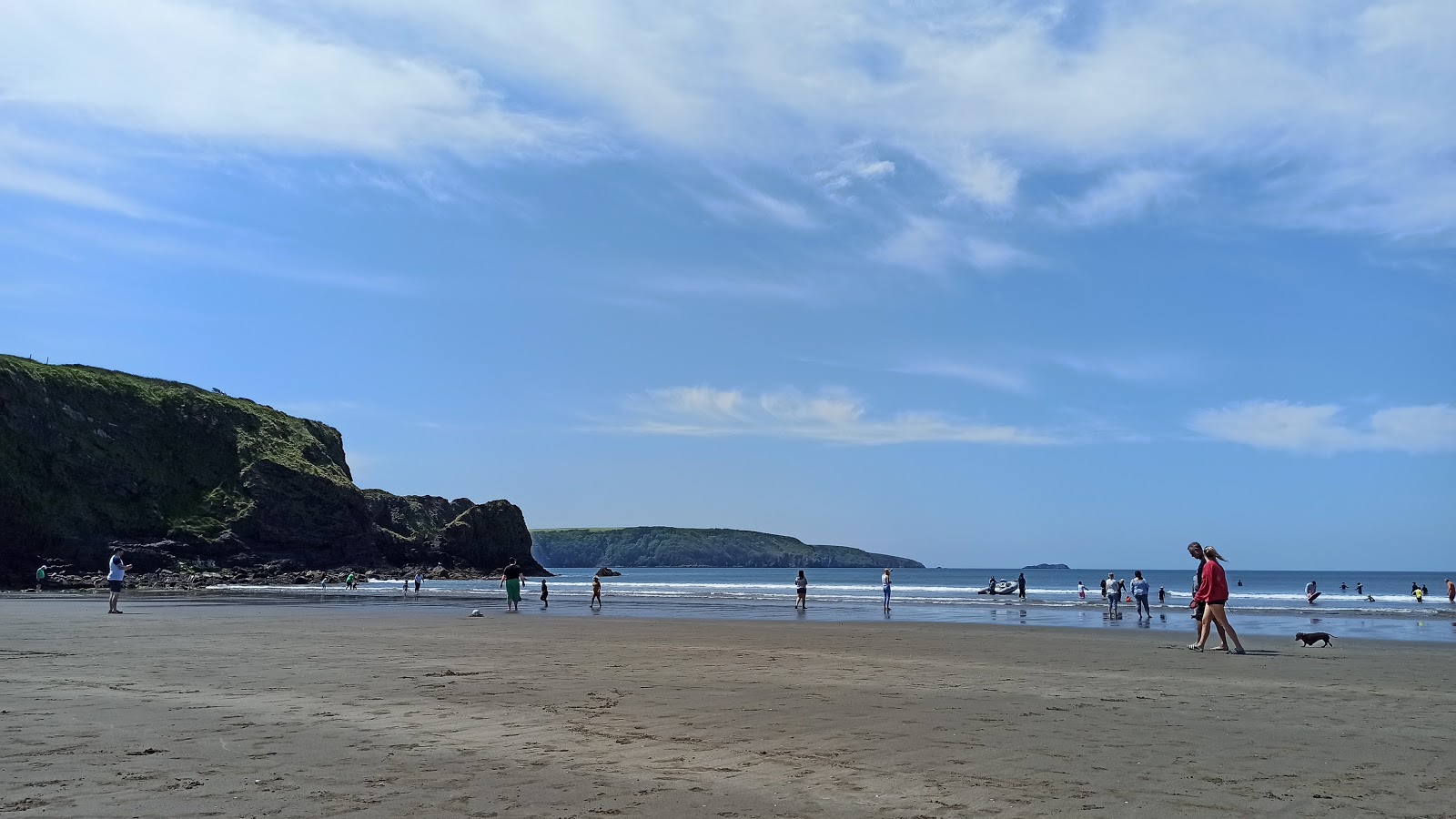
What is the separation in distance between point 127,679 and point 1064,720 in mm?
11485

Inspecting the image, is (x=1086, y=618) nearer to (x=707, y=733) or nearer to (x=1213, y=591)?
(x=1213, y=591)

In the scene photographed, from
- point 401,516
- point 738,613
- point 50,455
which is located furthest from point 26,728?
point 401,516

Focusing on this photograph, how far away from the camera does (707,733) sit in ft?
29.0

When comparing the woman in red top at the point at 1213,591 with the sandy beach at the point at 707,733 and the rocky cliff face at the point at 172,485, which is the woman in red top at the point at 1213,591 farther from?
the rocky cliff face at the point at 172,485

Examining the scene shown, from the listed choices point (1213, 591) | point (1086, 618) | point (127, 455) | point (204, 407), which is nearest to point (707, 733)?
point (1213, 591)

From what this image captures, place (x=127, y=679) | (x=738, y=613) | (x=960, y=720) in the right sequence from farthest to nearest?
(x=738, y=613) < (x=127, y=679) < (x=960, y=720)

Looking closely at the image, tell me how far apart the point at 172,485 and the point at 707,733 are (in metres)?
94.0

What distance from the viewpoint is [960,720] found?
9.78 metres

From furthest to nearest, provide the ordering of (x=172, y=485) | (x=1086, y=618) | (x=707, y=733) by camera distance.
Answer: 1. (x=172, y=485)
2. (x=1086, y=618)
3. (x=707, y=733)

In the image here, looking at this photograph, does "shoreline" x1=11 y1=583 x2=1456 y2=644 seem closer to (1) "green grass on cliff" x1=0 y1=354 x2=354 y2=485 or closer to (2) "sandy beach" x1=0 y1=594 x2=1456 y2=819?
(2) "sandy beach" x1=0 y1=594 x2=1456 y2=819

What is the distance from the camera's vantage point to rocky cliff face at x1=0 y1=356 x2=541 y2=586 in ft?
243

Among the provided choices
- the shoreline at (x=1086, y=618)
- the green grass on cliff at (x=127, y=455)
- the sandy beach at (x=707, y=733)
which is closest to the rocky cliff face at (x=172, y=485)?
the green grass on cliff at (x=127, y=455)

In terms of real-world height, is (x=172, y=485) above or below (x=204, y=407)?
below

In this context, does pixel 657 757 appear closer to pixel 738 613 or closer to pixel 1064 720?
pixel 1064 720
